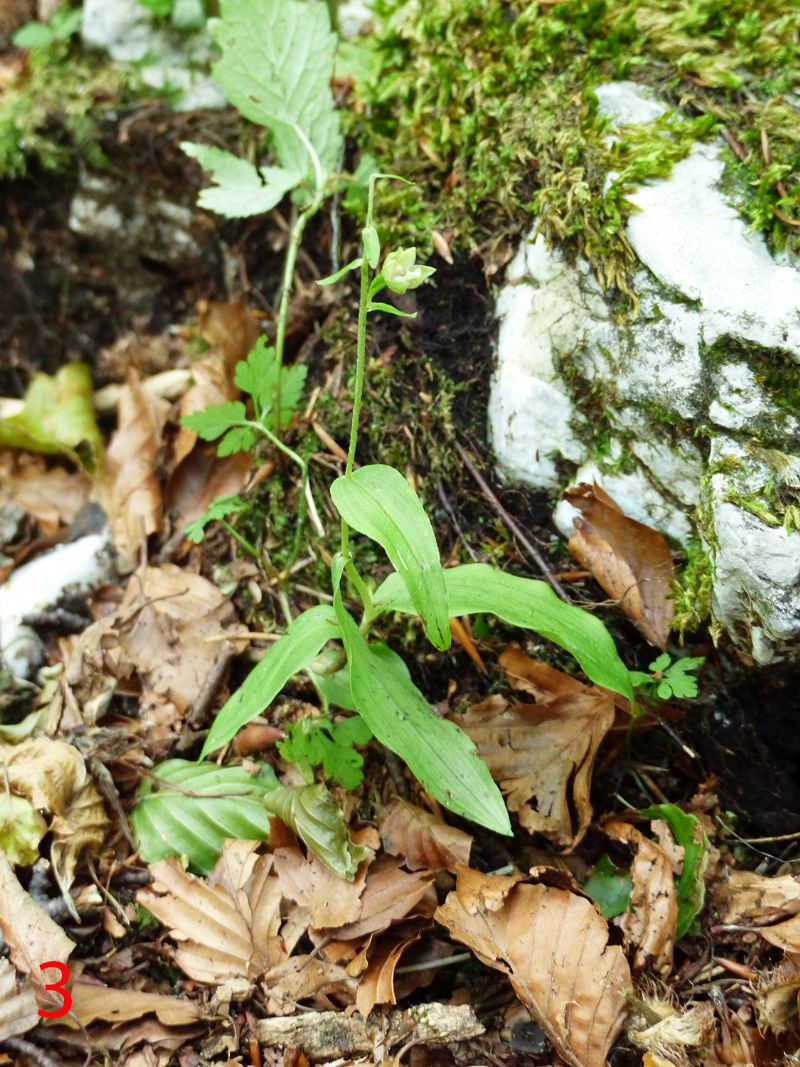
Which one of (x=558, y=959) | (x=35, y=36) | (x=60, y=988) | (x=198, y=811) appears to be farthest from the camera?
(x=35, y=36)

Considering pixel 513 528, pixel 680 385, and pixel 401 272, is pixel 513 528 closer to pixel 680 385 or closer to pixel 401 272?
pixel 680 385

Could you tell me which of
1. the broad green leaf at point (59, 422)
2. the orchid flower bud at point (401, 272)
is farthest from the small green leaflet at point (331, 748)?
the broad green leaf at point (59, 422)

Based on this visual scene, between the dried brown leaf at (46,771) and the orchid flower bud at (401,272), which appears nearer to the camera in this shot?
the orchid flower bud at (401,272)

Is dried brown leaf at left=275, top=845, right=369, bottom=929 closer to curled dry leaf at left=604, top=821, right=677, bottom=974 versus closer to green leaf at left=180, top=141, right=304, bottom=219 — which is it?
curled dry leaf at left=604, top=821, right=677, bottom=974

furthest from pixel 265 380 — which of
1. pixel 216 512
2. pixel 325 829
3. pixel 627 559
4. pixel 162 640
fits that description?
pixel 325 829

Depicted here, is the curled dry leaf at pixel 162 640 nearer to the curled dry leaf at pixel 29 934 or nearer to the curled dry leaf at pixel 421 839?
the curled dry leaf at pixel 29 934

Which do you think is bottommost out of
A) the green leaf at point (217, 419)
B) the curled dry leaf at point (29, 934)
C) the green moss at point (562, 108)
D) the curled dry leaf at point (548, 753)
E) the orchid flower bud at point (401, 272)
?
the curled dry leaf at point (29, 934)
